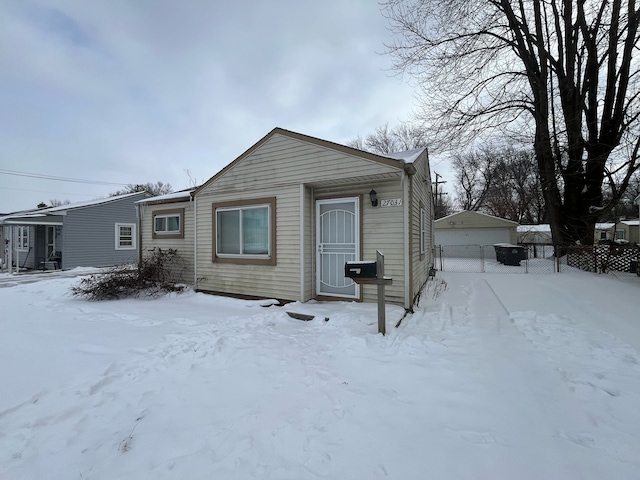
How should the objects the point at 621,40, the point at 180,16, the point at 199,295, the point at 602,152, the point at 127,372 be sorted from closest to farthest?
the point at 127,372 → the point at 199,295 → the point at 180,16 → the point at 621,40 → the point at 602,152

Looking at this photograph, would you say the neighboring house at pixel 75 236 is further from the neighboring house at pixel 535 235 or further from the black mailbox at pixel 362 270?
the neighboring house at pixel 535 235

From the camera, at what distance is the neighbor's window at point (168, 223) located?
8477 millimetres

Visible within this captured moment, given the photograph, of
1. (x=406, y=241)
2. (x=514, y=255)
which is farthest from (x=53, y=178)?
(x=514, y=255)

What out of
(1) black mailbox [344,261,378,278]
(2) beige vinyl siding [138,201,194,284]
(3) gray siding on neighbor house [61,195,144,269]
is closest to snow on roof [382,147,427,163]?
(1) black mailbox [344,261,378,278]

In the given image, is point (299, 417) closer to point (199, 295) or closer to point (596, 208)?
point (199, 295)

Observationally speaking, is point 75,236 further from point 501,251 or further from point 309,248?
point 501,251

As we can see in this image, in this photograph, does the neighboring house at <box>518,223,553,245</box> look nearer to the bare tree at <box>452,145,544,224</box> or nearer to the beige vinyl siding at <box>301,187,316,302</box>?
the bare tree at <box>452,145,544,224</box>

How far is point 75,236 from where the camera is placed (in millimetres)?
13461

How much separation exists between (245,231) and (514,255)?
48.7 feet

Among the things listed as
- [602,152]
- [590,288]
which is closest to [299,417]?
[590,288]

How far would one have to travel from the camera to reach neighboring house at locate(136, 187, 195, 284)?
8.31 meters

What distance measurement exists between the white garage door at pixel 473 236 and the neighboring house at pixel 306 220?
17.1m

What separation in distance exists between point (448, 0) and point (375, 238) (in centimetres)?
993

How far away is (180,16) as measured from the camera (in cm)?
827
